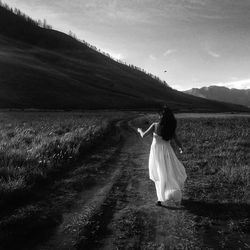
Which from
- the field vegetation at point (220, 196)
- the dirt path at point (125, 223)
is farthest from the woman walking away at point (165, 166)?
the field vegetation at point (220, 196)

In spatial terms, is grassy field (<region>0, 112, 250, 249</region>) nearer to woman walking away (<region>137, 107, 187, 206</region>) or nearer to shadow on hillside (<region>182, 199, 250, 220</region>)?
shadow on hillside (<region>182, 199, 250, 220</region>)

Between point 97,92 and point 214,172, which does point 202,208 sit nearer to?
point 214,172

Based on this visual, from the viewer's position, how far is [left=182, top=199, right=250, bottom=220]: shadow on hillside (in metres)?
8.44

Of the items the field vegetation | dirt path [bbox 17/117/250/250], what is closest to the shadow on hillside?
the field vegetation

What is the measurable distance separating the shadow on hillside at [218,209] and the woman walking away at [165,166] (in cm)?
43

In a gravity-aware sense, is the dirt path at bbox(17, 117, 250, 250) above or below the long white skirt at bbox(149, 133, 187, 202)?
below

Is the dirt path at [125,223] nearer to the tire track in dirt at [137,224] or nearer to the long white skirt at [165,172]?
the tire track in dirt at [137,224]

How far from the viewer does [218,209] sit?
352 inches

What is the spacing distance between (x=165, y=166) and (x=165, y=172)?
18 cm

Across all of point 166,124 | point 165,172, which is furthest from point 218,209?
point 166,124

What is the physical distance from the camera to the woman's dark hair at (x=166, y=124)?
948 centimetres

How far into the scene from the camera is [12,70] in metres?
131

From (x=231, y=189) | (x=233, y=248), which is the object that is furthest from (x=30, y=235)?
(x=231, y=189)

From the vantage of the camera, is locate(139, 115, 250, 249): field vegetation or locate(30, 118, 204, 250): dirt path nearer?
locate(30, 118, 204, 250): dirt path
